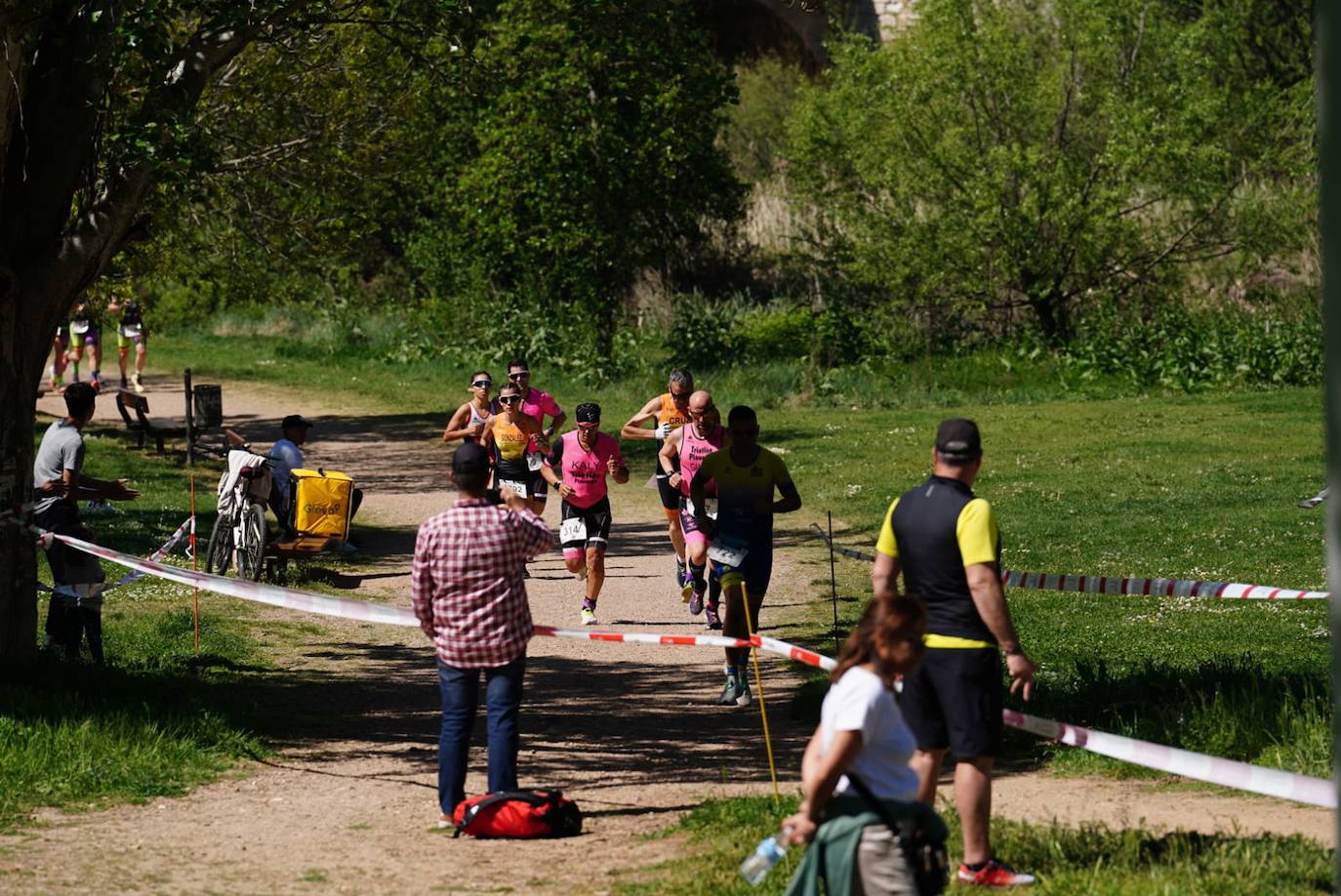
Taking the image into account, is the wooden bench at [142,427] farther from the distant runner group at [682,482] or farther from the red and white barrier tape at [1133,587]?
the red and white barrier tape at [1133,587]

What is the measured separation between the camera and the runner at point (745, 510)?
11.1 meters

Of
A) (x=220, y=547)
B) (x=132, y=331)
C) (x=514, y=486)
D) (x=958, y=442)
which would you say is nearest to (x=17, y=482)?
(x=220, y=547)

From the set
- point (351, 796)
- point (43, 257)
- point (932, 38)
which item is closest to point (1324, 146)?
point (351, 796)

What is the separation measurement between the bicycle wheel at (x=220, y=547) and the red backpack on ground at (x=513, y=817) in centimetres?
748

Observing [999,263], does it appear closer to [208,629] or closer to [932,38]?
[932,38]

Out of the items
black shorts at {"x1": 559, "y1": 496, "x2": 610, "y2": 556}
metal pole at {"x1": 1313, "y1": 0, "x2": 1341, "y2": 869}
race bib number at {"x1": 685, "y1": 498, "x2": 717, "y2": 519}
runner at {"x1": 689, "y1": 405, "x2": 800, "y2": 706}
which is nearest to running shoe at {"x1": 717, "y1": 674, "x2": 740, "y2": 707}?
runner at {"x1": 689, "y1": 405, "x2": 800, "y2": 706}

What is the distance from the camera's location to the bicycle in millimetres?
14836

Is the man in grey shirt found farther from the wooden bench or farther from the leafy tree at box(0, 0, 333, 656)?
the wooden bench

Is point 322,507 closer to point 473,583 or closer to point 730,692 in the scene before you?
point 730,692

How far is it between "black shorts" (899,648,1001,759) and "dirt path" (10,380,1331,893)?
3.86ft

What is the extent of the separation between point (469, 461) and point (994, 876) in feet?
9.72

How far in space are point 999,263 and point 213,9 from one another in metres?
22.1

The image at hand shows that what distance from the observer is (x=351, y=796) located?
29.4 ft

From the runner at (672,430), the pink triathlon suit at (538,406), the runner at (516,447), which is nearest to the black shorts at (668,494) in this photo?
the runner at (672,430)
